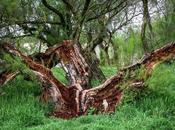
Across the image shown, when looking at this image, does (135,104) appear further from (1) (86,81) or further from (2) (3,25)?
(2) (3,25)

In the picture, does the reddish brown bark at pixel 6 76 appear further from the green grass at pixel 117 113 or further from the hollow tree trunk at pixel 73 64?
the hollow tree trunk at pixel 73 64

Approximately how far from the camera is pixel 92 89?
10125 millimetres

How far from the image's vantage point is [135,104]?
917 centimetres

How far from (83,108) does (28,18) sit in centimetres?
434

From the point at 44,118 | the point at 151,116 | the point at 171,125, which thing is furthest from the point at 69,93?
the point at 171,125

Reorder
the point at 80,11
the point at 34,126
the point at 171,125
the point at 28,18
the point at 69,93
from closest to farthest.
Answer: the point at 171,125, the point at 34,126, the point at 69,93, the point at 28,18, the point at 80,11

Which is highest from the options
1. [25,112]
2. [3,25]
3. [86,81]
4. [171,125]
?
[3,25]

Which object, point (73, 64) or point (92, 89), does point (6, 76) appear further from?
point (92, 89)

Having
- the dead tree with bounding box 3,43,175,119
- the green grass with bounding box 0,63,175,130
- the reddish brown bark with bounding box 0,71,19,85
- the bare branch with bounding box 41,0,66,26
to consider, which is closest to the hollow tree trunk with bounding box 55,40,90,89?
the dead tree with bounding box 3,43,175,119

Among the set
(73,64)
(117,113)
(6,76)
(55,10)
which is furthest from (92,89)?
(55,10)

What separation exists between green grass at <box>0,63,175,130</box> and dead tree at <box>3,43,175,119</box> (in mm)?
304

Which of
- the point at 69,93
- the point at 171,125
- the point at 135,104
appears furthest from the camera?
the point at 69,93

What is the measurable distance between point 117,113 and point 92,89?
4.79 feet

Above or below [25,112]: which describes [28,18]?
above
